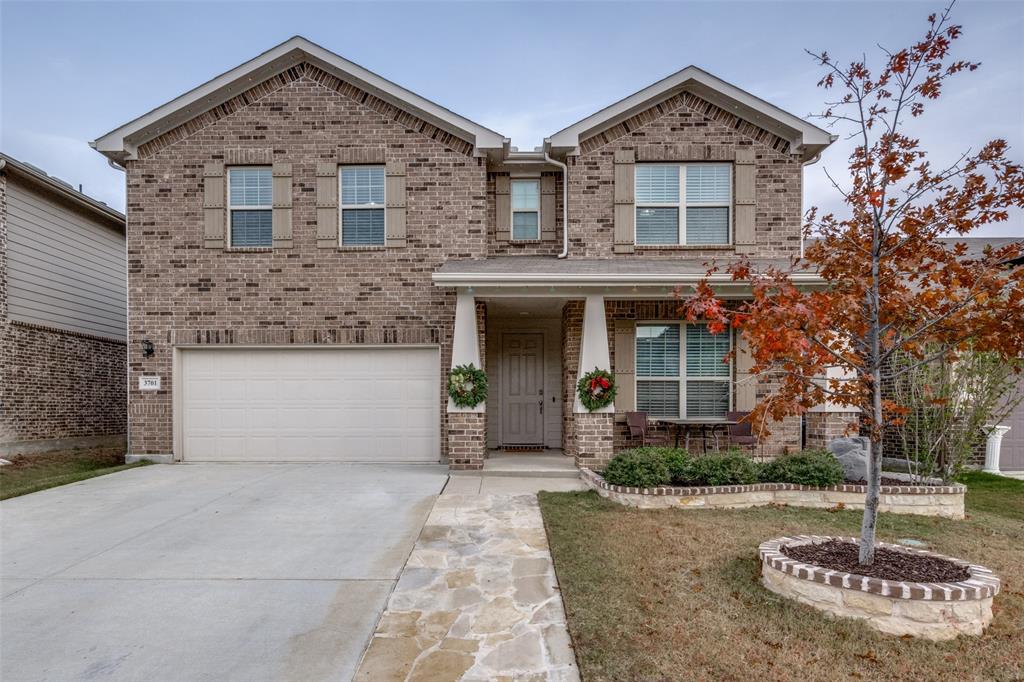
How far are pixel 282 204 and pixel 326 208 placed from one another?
0.78 metres

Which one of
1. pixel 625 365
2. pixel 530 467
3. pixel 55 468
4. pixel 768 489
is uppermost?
pixel 625 365

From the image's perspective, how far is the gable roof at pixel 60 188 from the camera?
10.6 meters

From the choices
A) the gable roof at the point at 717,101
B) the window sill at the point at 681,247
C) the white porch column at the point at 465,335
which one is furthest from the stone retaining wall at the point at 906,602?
the gable roof at the point at 717,101

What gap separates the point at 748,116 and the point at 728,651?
366 inches

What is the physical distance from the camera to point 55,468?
10023 millimetres

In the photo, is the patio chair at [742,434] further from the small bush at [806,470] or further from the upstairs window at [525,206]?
the upstairs window at [525,206]

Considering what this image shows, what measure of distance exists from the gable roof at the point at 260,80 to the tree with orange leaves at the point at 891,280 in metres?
6.60

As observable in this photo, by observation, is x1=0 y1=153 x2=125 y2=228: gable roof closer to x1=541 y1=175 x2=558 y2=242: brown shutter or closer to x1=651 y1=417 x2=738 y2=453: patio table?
x1=541 y1=175 x2=558 y2=242: brown shutter

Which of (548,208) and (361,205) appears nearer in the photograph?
(361,205)

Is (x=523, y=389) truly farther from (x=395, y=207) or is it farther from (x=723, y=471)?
(x=723, y=471)

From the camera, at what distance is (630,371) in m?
9.58

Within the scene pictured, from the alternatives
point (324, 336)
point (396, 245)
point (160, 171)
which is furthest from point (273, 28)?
point (324, 336)

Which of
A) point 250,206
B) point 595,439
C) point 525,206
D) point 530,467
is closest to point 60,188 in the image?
point 250,206

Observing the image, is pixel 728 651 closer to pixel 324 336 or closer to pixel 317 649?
pixel 317 649
